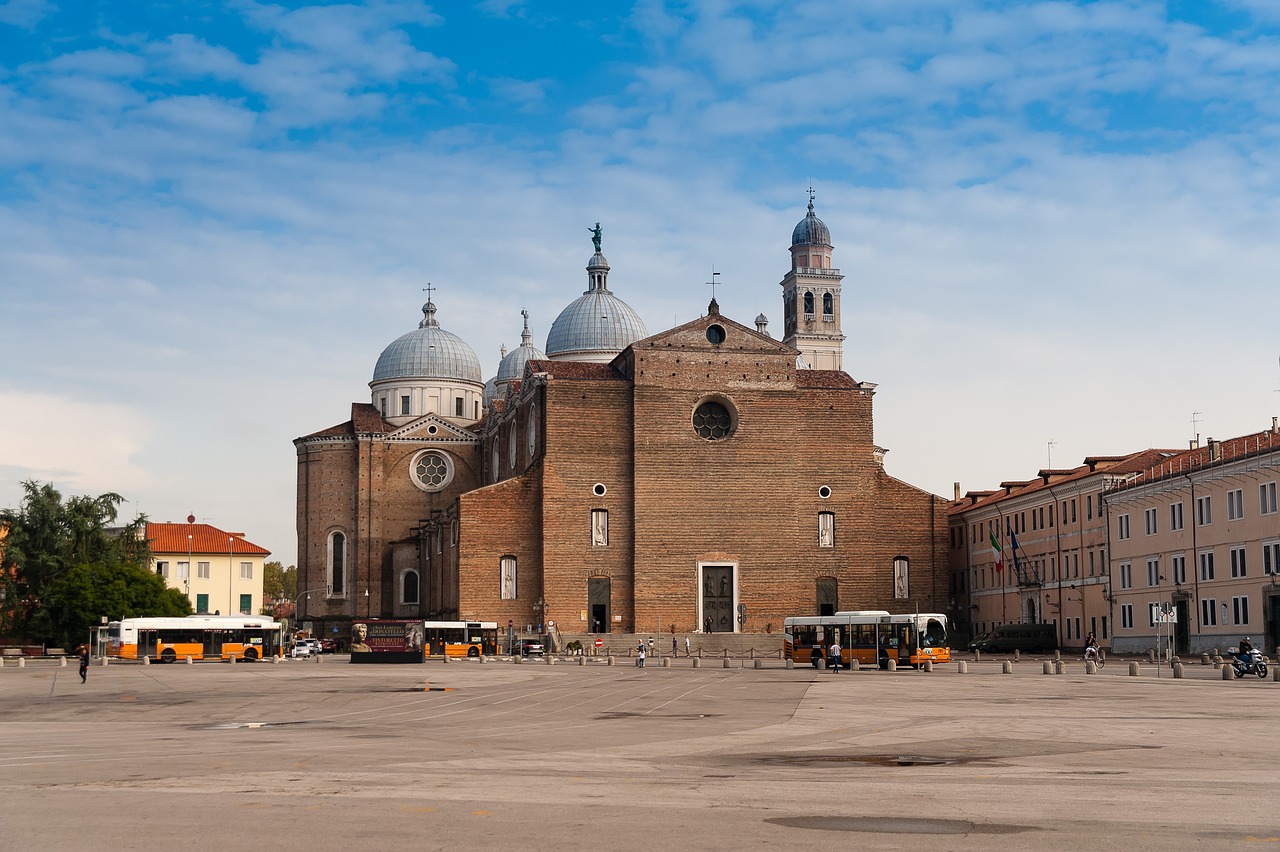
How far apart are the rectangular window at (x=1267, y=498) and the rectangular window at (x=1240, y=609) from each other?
3372mm

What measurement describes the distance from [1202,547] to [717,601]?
26.1 m

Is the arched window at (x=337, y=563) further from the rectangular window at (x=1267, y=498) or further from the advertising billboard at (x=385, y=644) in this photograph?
the rectangular window at (x=1267, y=498)

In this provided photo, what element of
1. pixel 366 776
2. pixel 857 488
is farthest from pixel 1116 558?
pixel 366 776

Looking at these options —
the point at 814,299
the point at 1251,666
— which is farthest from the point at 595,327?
the point at 1251,666

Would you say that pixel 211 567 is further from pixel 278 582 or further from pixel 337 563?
pixel 278 582

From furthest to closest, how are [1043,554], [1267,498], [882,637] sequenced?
1. [1043,554]
2. [882,637]
3. [1267,498]

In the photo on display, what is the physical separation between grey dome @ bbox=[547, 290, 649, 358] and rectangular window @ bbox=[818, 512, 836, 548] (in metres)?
24.6

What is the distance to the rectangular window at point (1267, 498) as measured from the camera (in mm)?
49656

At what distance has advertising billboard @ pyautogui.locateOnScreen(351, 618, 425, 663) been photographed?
5916 cm

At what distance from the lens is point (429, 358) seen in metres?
98.5

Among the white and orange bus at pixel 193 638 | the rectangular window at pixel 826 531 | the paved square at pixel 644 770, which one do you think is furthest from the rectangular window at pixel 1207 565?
the white and orange bus at pixel 193 638

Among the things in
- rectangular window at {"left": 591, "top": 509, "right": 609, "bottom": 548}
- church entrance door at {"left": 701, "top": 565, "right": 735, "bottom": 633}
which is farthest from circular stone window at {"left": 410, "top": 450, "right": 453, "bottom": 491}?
church entrance door at {"left": 701, "top": 565, "right": 735, "bottom": 633}

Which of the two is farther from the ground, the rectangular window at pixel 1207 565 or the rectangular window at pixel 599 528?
the rectangular window at pixel 599 528

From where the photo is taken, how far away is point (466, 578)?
71312 mm
